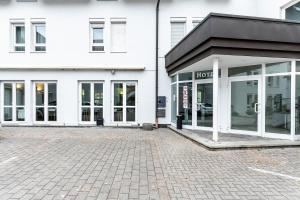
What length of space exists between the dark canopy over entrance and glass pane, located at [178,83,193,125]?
295 cm

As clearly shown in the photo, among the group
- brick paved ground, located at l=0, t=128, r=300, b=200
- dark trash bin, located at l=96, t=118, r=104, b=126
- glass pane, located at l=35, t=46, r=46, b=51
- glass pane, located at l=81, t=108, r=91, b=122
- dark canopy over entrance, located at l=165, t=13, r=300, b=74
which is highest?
glass pane, located at l=35, t=46, r=46, b=51

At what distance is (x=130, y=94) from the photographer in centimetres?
1371

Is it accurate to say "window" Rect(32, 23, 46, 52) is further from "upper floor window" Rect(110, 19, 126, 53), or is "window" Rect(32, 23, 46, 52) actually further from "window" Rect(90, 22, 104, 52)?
"upper floor window" Rect(110, 19, 126, 53)

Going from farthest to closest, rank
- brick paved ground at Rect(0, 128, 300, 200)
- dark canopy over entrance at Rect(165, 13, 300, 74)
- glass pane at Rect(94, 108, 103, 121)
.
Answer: glass pane at Rect(94, 108, 103, 121) < dark canopy over entrance at Rect(165, 13, 300, 74) < brick paved ground at Rect(0, 128, 300, 200)

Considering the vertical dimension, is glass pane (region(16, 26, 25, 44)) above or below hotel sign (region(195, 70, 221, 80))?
above

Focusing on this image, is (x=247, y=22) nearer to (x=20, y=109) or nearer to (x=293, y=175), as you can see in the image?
(x=293, y=175)

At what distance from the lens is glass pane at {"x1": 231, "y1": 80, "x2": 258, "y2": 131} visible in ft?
32.4

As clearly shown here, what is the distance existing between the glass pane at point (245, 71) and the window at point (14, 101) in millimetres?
10608

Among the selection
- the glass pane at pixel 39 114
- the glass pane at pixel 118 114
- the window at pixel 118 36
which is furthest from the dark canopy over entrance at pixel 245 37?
the glass pane at pixel 39 114

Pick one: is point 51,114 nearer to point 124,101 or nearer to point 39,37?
point 124,101

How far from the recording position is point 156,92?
13.4 meters

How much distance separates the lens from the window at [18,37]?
13.9m

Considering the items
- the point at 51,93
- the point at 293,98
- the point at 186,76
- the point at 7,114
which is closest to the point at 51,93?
the point at 51,93

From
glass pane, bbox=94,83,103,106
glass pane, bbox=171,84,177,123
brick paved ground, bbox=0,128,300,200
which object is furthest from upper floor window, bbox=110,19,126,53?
brick paved ground, bbox=0,128,300,200
